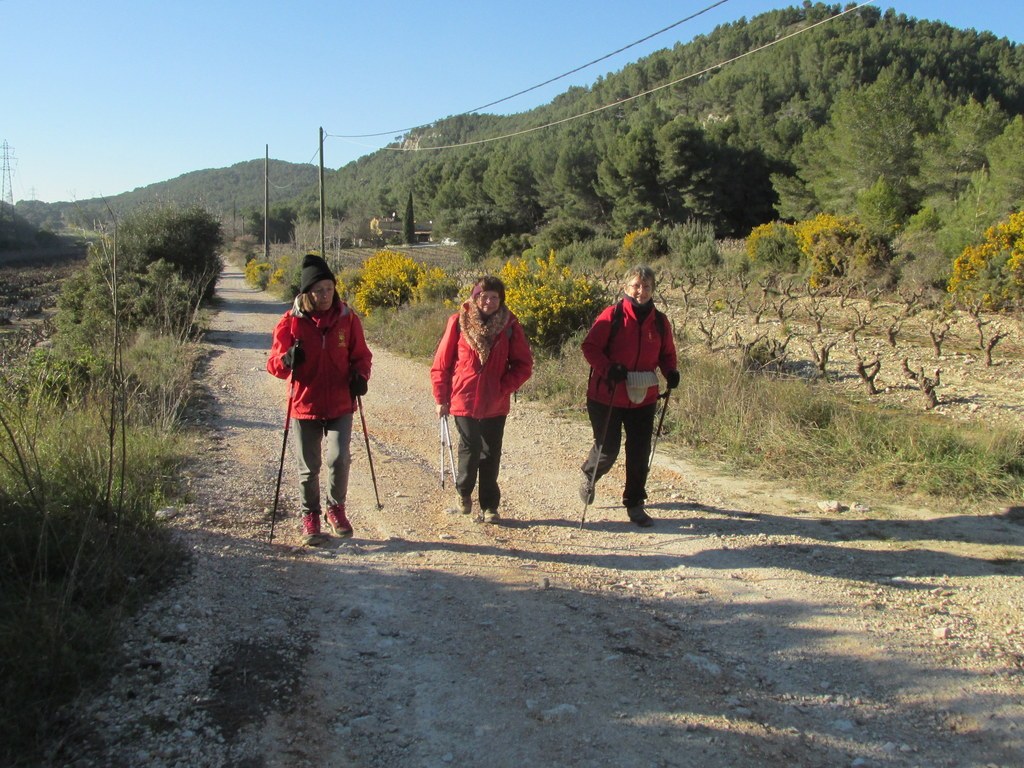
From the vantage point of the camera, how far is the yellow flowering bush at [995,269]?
15711 millimetres

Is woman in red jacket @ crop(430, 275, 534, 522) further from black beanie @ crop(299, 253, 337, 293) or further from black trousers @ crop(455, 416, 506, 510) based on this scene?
black beanie @ crop(299, 253, 337, 293)

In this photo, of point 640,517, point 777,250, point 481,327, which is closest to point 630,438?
point 640,517

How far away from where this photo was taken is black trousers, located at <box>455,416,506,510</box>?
548 centimetres

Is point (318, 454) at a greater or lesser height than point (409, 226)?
lesser

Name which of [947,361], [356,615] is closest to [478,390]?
[356,615]

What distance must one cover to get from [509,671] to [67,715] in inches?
69.4

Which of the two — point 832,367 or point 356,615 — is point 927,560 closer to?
point 356,615

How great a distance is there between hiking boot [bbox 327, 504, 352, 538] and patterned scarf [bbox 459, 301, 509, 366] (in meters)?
1.34

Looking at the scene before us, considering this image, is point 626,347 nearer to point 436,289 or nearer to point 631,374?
point 631,374

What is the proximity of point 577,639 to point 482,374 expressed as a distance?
207 cm

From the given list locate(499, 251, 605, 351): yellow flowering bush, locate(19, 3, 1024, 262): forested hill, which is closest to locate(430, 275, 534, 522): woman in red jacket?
locate(499, 251, 605, 351): yellow flowering bush

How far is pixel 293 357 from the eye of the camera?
15.8 ft

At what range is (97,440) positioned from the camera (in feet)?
16.9

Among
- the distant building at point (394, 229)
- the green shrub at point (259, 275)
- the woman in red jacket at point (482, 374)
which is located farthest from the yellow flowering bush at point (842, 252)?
the distant building at point (394, 229)
